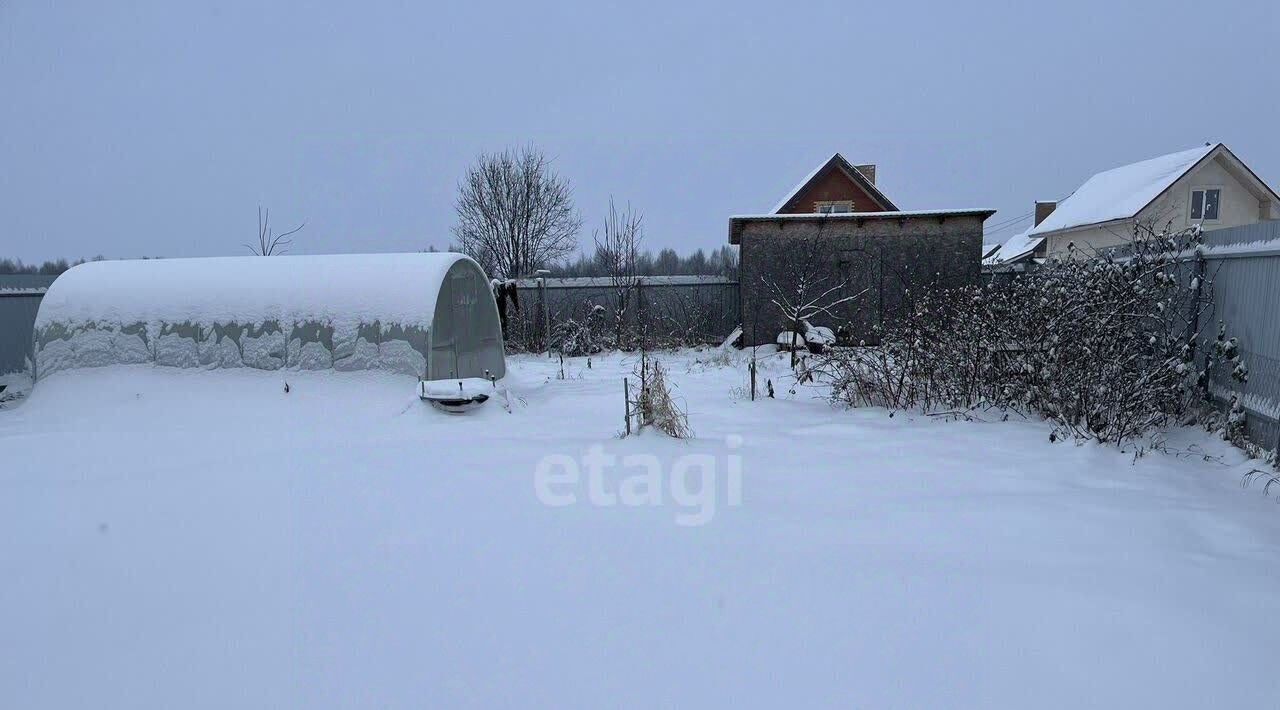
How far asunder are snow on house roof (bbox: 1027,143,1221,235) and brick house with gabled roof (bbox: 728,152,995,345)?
28.8 ft

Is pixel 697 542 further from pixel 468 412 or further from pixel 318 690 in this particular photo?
pixel 468 412

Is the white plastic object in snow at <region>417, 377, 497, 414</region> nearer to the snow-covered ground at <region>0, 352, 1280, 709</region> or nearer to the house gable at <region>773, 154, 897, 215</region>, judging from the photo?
the snow-covered ground at <region>0, 352, 1280, 709</region>

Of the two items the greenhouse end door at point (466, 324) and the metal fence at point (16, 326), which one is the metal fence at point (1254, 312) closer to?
the greenhouse end door at point (466, 324)

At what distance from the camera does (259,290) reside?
8836mm

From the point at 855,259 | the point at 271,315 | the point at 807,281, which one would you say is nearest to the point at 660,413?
the point at 271,315

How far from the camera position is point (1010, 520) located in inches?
153

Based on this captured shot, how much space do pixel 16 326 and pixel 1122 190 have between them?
28953 mm

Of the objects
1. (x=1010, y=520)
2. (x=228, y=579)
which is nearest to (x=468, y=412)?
(x=228, y=579)

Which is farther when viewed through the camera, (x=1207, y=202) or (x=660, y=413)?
(x=1207, y=202)

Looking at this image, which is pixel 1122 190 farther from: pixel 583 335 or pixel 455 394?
pixel 455 394

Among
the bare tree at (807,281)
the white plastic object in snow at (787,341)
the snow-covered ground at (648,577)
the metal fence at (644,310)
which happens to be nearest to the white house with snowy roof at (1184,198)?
the bare tree at (807,281)

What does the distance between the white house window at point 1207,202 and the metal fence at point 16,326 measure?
29.6 metres

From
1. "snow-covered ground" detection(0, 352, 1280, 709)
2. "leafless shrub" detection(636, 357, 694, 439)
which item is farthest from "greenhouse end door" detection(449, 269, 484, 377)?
"leafless shrub" detection(636, 357, 694, 439)

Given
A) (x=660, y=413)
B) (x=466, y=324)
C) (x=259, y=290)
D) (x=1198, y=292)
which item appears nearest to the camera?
(x=660, y=413)
